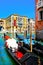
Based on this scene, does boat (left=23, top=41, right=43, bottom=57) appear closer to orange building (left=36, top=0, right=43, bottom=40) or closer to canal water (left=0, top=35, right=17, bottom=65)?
orange building (left=36, top=0, right=43, bottom=40)

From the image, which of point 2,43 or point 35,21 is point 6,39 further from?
point 35,21

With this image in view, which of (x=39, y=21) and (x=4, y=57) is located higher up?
(x=39, y=21)

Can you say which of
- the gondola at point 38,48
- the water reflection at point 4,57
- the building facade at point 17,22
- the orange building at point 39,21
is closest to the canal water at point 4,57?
the water reflection at point 4,57

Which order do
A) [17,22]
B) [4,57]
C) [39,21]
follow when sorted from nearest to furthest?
[4,57], [17,22], [39,21]

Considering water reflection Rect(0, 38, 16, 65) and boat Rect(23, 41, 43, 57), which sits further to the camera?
boat Rect(23, 41, 43, 57)

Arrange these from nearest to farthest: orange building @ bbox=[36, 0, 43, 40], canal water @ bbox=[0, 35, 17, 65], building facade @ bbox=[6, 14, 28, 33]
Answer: canal water @ bbox=[0, 35, 17, 65] → building facade @ bbox=[6, 14, 28, 33] → orange building @ bbox=[36, 0, 43, 40]

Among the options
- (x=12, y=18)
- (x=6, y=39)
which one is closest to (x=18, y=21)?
(x=12, y=18)

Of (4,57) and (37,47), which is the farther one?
(37,47)

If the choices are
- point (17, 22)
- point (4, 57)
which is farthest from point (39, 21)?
point (4, 57)

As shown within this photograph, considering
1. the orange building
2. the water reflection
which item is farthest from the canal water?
the orange building

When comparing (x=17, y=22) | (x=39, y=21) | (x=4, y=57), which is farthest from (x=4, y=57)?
(x=39, y=21)

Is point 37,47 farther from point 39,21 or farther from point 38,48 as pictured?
point 39,21

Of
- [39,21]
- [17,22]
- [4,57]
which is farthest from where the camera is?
[39,21]

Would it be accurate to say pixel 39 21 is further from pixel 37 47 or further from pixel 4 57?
pixel 4 57
